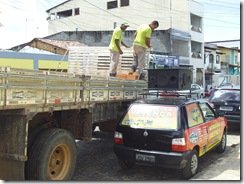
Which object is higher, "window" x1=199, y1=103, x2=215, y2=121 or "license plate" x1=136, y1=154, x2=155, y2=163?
"window" x1=199, y1=103, x2=215, y2=121

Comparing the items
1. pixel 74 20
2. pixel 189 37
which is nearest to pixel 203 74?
pixel 189 37

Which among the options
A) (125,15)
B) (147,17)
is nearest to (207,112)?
(147,17)

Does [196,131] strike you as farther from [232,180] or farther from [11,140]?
[11,140]

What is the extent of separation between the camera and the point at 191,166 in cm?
705

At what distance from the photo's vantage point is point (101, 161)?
340 inches

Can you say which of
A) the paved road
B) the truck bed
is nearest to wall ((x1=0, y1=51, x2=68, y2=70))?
the paved road

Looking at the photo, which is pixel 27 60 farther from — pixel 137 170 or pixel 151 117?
pixel 151 117

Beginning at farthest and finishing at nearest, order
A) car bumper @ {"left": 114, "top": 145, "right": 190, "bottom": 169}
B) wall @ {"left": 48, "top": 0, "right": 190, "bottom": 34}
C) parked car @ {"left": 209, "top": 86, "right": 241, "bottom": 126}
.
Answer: wall @ {"left": 48, "top": 0, "right": 190, "bottom": 34}
parked car @ {"left": 209, "top": 86, "right": 241, "bottom": 126}
car bumper @ {"left": 114, "top": 145, "right": 190, "bottom": 169}

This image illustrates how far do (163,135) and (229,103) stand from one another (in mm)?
6160

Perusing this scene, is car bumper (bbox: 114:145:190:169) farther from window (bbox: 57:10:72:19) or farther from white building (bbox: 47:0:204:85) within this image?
window (bbox: 57:10:72:19)

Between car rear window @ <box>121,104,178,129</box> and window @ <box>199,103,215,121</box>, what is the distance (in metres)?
1.34

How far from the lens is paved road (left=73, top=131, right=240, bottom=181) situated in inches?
275

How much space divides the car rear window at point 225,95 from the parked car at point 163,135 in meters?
5.07

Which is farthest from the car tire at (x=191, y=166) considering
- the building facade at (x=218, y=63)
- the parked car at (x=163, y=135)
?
the building facade at (x=218, y=63)
